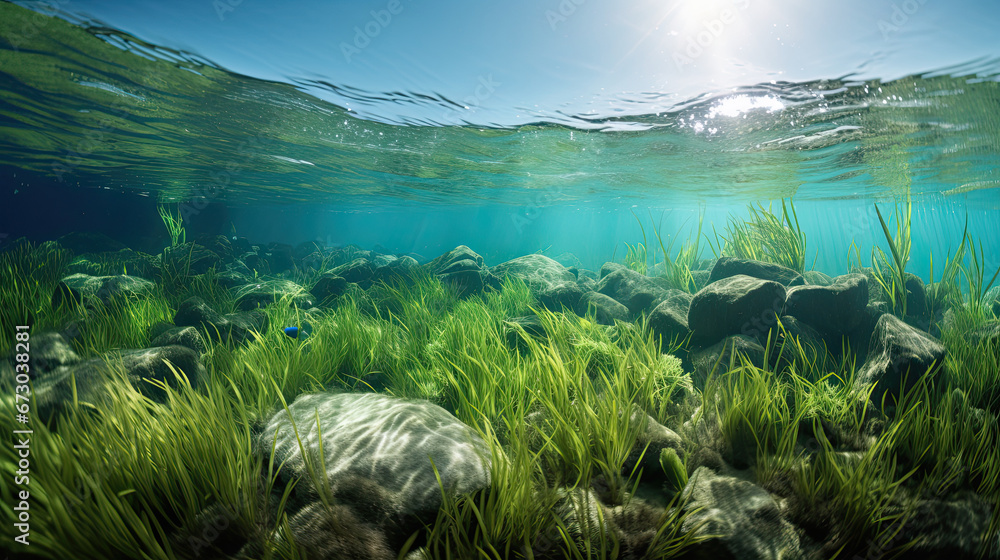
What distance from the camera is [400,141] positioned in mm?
13000

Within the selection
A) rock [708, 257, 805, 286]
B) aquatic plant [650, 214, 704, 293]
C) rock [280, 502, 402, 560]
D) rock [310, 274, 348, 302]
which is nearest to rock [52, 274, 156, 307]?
rock [310, 274, 348, 302]

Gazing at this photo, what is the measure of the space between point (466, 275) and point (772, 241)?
789 centimetres

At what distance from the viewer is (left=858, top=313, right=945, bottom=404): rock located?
4.45m

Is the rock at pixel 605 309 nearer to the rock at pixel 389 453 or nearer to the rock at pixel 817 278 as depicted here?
the rock at pixel 389 453

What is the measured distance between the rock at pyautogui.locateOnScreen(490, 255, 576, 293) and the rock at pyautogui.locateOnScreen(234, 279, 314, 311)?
17.5 feet

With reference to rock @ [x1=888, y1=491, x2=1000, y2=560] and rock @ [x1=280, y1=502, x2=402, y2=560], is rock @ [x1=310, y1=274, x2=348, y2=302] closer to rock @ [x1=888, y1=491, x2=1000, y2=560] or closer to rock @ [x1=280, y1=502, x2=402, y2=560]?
→ rock @ [x1=280, y1=502, x2=402, y2=560]

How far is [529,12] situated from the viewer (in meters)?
5.46

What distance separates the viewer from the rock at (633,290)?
8.41m

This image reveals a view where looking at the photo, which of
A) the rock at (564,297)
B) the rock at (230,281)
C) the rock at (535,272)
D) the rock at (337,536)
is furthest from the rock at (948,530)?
the rock at (230,281)

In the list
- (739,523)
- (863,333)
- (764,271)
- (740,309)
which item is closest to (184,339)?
(739,523)

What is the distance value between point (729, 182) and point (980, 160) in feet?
28.3

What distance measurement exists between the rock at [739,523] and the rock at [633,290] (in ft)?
17.2

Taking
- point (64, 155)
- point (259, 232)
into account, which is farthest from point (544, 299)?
point (259, 232)

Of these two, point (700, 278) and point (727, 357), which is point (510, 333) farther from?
point (700, 278)
